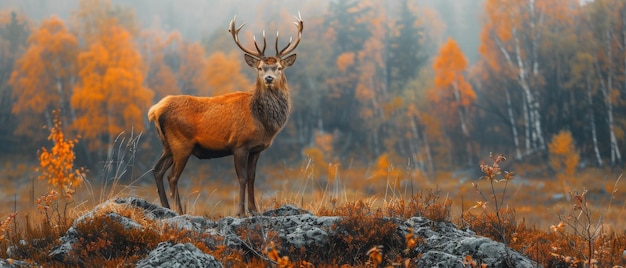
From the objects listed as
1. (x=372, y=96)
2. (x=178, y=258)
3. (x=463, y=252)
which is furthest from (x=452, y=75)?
(x=178, y=258)

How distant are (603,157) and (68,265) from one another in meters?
33.1

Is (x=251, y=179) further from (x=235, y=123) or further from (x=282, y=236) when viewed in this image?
(x=282, y=236)

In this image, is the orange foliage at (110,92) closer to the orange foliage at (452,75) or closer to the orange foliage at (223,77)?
the orange foliage at (223,77)

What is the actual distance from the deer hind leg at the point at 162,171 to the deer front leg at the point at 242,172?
3.64 ft

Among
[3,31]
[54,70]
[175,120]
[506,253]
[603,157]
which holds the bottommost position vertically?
[603,157]

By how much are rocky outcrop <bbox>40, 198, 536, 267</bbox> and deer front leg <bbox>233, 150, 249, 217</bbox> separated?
1.45ft

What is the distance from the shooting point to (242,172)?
27.4ft

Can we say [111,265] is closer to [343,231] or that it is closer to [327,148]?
[343,231]

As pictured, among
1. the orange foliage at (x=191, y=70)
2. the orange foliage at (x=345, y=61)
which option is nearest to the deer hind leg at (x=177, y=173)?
the orange foliage at (x=191, y=70)

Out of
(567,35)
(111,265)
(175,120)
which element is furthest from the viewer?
(567,35)

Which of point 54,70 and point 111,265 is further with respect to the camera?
point 54,70

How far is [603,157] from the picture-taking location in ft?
112

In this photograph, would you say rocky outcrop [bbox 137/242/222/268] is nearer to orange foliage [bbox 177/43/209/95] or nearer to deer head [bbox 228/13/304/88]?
deer head [bbox 228/13/304/88]

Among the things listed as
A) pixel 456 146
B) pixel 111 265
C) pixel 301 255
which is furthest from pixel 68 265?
pixel 456 146
